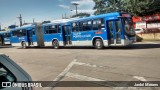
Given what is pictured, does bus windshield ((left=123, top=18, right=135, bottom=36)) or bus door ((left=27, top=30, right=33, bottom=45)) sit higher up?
bus windshield ((left=123, top=18, right=135, bottom=36))

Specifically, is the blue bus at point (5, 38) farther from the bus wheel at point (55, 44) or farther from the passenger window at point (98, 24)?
the passenger window at point (98, 24)

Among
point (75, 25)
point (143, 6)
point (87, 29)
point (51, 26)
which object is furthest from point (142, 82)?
point (143, 6)

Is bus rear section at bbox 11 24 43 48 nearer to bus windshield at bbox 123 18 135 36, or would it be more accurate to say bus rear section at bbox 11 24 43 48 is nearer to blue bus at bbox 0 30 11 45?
bus windshield at bbox 123 18 135 36

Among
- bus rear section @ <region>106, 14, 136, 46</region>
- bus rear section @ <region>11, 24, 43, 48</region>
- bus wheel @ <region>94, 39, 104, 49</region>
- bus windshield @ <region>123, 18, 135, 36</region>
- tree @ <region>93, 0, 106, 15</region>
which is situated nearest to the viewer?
bus rear section @ <region>106, 14, 136, 46</region>

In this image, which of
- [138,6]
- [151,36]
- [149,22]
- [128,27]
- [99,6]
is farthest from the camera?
[99,6]

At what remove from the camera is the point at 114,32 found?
2003cm

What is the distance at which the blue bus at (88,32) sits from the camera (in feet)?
65.1

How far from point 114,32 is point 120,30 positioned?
550 mm

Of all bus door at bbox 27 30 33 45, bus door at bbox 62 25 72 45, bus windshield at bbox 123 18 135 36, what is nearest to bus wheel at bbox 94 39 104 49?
bus windshield at bbox 123 18 135 36

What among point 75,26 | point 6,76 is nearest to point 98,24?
point 75,26

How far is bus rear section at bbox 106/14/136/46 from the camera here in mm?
19517

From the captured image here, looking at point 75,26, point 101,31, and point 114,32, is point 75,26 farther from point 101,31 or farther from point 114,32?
point 114,32

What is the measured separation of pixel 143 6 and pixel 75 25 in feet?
76.6

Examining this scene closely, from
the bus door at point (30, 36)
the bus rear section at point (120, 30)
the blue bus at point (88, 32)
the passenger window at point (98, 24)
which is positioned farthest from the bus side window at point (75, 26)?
the bus door at point (30, 36)
